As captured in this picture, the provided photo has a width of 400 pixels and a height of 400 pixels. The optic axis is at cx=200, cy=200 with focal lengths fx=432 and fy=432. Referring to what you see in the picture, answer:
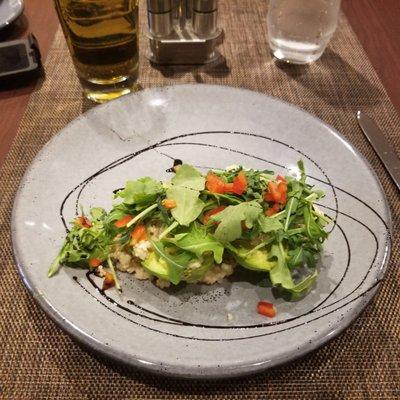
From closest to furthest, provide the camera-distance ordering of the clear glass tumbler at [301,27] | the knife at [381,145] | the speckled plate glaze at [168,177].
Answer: the speckled plate glaze at [168,177] < the knife at [381,145] < the clear glass tumbler at [301,27]

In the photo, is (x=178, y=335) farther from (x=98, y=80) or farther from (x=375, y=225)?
(x=98, y=80)

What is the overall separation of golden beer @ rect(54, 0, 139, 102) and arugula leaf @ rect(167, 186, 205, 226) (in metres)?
0.74

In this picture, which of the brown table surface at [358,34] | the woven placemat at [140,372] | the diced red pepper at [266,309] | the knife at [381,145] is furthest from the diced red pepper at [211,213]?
the brown table surface at [358,34]

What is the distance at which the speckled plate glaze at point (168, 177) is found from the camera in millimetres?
854

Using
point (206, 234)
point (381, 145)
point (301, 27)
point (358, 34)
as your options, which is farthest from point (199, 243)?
point (358, 34)

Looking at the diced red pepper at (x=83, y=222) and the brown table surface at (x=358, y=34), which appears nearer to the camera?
the diced red pepper at (x=83, y=222)

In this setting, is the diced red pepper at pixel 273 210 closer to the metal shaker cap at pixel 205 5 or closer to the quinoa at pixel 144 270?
the quinoa at pixel 144 270

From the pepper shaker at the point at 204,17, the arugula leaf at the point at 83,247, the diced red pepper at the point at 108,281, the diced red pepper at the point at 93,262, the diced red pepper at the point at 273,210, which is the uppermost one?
the pepper shaker at the point at 204,17

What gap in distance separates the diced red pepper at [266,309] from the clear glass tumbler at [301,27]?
47.0 inches

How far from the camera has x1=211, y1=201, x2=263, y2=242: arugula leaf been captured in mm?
935

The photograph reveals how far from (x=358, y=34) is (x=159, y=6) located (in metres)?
0.96

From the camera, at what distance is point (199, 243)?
3.13 feet

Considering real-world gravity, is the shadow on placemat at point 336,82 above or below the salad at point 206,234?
below

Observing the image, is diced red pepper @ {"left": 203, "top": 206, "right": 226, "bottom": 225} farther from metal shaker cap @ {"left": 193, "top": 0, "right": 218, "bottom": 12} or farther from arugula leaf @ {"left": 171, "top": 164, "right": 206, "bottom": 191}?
metal shaker cap @ {"left": 193, "top": 0, "right": 218, "bottom": 12}
